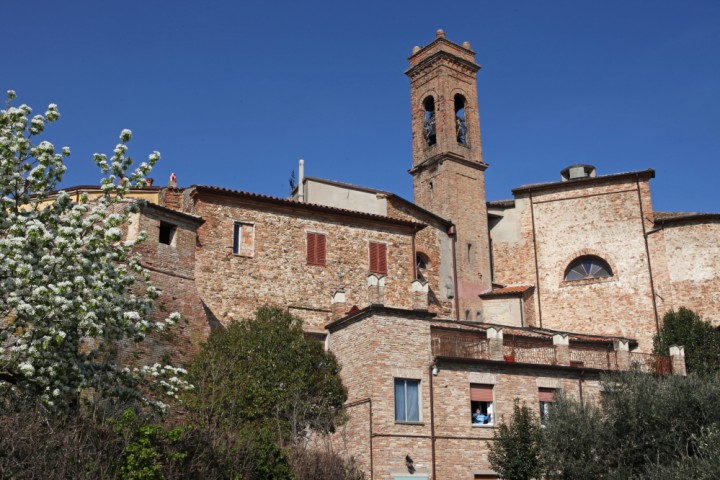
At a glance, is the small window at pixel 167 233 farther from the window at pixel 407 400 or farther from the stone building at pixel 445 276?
the window at pixel 407 400

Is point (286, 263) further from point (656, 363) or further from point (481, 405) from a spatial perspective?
point (656, 363)

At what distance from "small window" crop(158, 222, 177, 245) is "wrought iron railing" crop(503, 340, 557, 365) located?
425 inches

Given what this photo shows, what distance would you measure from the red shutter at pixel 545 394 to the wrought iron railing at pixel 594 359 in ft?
6.04

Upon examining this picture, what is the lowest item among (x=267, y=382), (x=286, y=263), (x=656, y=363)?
(x=267, y=382)

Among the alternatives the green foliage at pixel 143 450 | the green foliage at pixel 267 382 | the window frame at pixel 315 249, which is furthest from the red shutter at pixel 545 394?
the green foliage at pixel 143 450

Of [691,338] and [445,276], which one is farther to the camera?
[445,276]

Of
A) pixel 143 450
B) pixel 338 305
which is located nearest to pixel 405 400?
pixel 338 305

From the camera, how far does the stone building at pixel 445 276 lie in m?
21.9

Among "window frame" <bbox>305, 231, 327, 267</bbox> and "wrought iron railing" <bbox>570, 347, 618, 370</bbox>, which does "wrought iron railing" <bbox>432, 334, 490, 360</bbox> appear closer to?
"wrought iron railing" <bbox>570, 347, 618, 370</bbox>

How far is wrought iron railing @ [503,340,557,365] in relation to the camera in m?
24.3

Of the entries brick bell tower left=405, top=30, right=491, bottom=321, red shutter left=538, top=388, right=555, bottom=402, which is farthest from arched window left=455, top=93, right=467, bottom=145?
red shutter left=538, top=388, right=555, bottom=402

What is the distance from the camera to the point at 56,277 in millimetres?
12008

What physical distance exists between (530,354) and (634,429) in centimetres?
572

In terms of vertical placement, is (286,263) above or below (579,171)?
below
